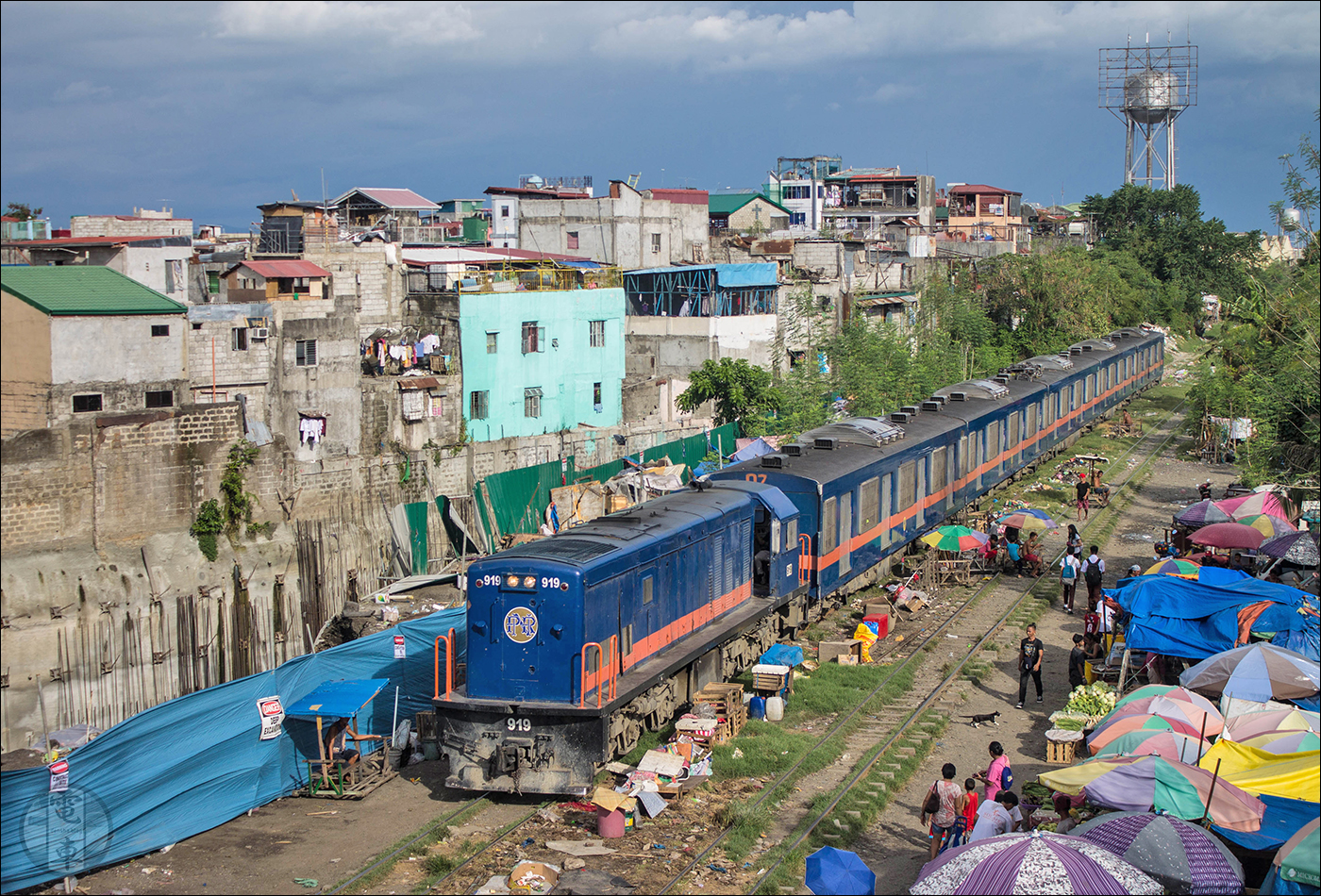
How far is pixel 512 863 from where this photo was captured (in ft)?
40.7

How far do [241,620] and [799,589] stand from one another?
1218 centimetres

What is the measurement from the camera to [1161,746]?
12.8 meters

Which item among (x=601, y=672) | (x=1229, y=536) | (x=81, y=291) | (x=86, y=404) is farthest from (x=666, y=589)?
(x=81, y=291)

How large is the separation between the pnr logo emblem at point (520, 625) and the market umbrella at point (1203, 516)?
49.1 feet

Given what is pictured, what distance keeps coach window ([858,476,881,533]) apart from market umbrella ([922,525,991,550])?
5.08 ft

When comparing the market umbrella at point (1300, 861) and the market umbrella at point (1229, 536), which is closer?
the market umbrella at point (1300, 861)

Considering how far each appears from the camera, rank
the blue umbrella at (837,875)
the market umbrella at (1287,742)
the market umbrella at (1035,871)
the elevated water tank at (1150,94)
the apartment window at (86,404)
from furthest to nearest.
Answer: the elevated water tank at (1150,94) → the apartment window at (86,404) → the market umbrella at (1287,742) → the blue umbrella at (837,875) → the market umbrella at (1035,871)

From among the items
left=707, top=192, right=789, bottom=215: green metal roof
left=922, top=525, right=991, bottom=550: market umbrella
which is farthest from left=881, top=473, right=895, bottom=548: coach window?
left=707, top=192, right=789, bottom=215: green metal roof

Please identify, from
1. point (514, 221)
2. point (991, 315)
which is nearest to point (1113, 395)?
point (991, 315)

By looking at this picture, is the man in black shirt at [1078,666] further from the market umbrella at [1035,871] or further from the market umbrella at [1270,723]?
the market umbrella at [1035,871]

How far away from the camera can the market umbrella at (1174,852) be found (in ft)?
33.1

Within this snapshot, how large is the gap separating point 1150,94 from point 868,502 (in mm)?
78810

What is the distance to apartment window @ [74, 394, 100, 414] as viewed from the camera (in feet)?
79.3

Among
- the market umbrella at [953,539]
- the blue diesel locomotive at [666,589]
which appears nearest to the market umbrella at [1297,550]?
the market umbrella at [953,539]
